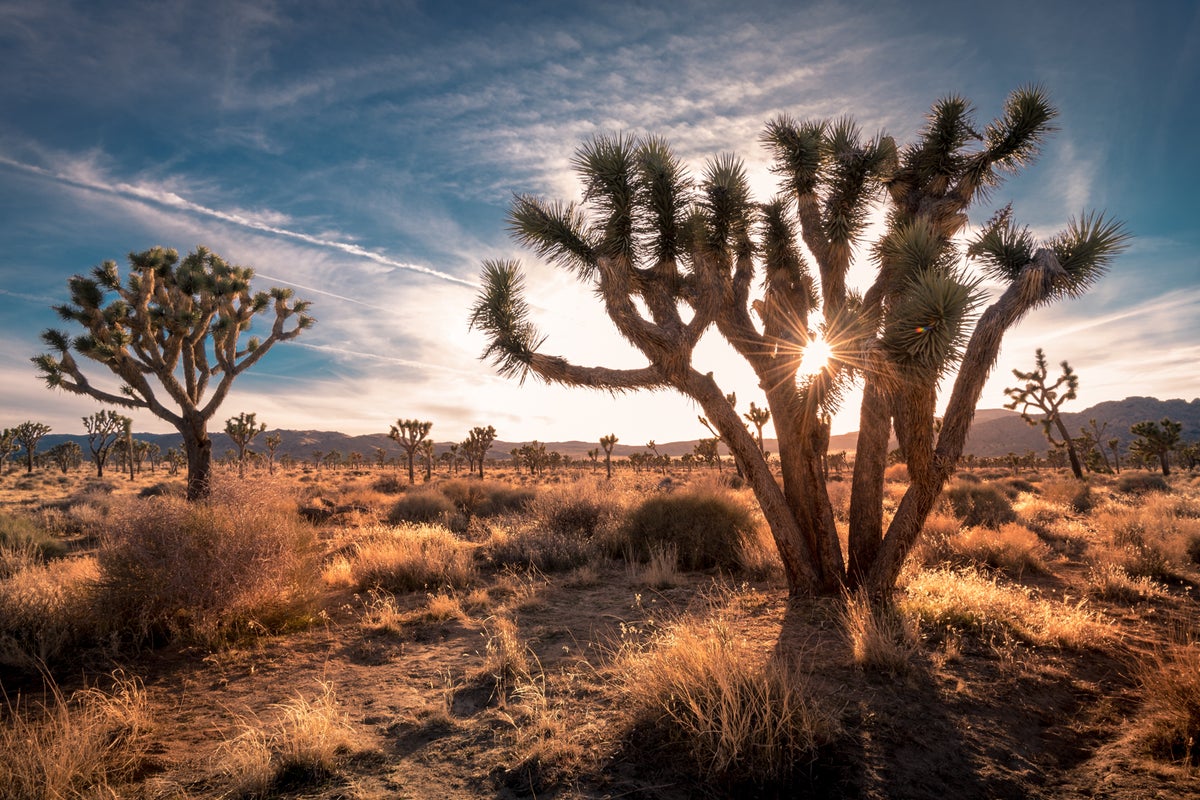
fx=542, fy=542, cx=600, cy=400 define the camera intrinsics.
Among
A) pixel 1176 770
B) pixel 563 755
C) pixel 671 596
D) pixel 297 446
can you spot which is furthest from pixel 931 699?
pixel 297 446

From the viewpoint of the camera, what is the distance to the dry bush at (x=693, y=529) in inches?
409

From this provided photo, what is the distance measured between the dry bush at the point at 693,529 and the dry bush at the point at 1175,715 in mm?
5776

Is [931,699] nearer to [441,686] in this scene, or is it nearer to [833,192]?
[441,686]

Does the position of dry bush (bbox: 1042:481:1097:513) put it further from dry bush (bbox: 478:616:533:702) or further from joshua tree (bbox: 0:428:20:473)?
joshua tree (bbox: 0:428:20:473)

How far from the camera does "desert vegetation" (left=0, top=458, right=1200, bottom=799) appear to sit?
3.67 m

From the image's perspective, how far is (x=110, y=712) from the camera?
4.19 m

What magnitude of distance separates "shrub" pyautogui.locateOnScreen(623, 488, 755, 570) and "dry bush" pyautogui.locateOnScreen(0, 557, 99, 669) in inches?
303

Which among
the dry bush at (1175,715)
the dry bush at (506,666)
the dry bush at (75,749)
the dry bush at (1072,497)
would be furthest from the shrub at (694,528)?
the dry bush at (1072,497)

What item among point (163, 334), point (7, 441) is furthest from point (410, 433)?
point (7, 441)

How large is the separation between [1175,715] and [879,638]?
1.97 meters

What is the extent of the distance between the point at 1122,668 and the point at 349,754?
292 inches

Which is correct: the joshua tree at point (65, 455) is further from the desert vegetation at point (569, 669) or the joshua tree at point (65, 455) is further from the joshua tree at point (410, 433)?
the desert vegetation at point (569, 669)

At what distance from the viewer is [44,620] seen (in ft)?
Answer: 19.6

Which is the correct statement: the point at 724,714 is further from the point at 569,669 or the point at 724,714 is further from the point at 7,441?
the point at 7,441
